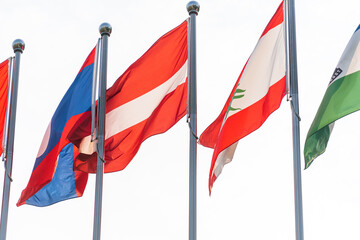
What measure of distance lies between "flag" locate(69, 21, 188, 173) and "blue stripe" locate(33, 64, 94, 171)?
1.19 feet

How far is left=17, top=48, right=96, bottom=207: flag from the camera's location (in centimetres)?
1533

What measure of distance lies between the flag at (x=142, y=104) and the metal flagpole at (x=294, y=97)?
2272 millimetres

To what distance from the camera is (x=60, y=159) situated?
1570 centimetres

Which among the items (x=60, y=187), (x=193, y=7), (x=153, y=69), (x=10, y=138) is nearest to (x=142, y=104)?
(x=153, y=69)

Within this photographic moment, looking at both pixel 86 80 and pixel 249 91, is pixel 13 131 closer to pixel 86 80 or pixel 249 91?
pixel 86 80

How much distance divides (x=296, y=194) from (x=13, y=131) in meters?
6.57

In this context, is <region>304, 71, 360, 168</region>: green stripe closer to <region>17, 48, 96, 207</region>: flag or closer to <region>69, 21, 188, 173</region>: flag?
<region>69, 21, 188, 173</region>: flag

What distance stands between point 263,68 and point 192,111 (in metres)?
1.59

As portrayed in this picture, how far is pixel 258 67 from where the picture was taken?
14.4 meters

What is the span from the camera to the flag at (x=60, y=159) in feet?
50.3

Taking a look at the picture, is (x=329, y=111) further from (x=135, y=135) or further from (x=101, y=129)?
(x=101, y=129)

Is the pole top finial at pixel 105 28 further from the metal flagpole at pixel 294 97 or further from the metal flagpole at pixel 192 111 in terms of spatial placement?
the metal flagpole at pixel 294 97

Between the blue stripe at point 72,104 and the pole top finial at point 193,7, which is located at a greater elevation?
the pole top finial at point 193,7

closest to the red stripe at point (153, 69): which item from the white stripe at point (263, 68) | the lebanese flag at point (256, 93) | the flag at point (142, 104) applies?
the flag at point (142, 104)
